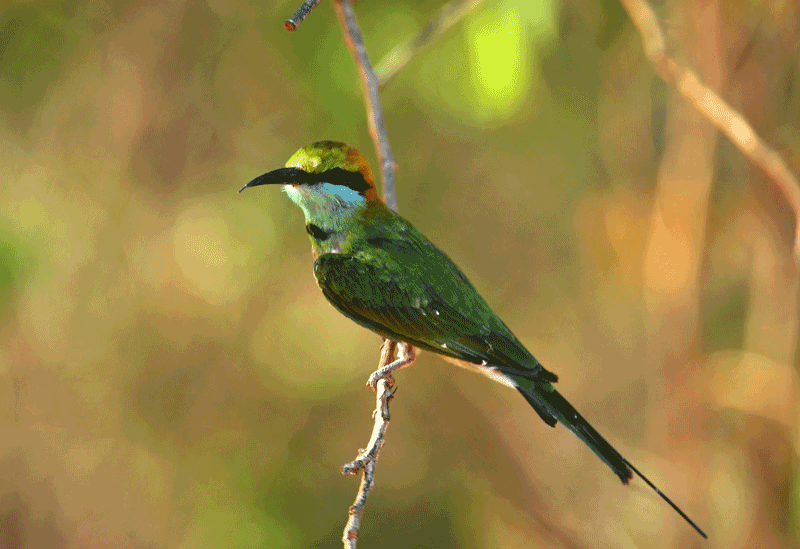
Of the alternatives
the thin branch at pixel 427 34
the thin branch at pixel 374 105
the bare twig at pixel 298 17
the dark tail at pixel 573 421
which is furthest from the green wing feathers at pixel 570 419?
the thin branch at pixel 427 34

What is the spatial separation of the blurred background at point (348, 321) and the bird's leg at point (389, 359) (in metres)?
1.53

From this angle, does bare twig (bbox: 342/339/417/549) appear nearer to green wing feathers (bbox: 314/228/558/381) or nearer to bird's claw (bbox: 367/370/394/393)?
bird's claw (bbox: 367/370/394/393)

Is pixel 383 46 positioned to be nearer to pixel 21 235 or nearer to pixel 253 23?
pixel 253 23

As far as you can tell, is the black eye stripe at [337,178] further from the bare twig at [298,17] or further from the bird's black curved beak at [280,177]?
the bare twig at [298,17]

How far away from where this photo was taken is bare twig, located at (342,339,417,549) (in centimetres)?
161

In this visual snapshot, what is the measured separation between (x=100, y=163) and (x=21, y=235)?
0.84 metres

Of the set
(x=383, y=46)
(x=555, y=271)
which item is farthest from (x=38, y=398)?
(x=555, y=271)

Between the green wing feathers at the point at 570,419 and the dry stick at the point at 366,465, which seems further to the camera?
the green wing feathers at the point at 570,419

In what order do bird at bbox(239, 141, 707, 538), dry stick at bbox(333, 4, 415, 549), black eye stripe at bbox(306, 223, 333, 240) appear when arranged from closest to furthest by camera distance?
dry stick at bbox(333, 4, 415, 549) < bird at bbox(239, 141, 707, 538) < black eye stripe at bbox(306, 223, 333, 240)

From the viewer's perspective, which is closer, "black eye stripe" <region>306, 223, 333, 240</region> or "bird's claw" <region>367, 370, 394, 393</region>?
"bird's claw" <region>367, 370, 394, 393</region>

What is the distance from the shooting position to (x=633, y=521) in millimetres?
4656

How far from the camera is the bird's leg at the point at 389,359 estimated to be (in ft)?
7.84

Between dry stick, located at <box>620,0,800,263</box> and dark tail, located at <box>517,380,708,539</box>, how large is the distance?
87cm

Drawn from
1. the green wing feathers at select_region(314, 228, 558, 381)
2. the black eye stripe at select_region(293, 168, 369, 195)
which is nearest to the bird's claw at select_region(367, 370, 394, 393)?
the green wing feathers at select_region(314, 228, 558, 381)
